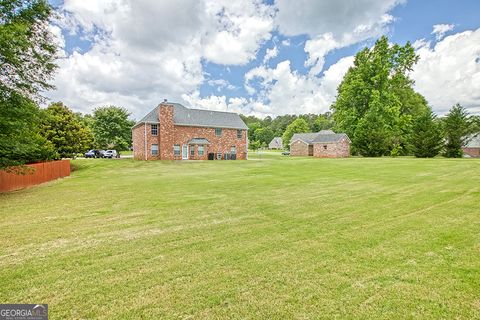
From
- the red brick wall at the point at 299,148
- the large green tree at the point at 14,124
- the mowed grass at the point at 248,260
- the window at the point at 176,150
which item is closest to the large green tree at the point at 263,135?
the red brick wall at the point at 299,148

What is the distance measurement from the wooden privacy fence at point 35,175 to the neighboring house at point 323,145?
3984 centimetres

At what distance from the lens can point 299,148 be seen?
54.9 m

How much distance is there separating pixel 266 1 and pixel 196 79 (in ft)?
54.2

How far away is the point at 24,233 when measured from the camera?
19.3ft

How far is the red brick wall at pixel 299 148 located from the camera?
175 ft

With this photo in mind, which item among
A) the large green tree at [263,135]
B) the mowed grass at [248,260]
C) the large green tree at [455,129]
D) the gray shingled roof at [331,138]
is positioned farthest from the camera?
the large green tree at [263,135]

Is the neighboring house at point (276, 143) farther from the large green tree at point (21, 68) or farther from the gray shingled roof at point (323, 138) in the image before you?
the large green tree at point (21, 68)

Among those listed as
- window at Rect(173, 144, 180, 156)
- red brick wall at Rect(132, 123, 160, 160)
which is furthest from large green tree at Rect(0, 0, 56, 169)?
window at Rect(173, 144, 180, 156)

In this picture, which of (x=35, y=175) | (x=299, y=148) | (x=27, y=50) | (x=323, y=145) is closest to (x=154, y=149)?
(x=35, y=175)

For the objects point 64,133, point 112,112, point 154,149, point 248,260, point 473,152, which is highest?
point 112,112

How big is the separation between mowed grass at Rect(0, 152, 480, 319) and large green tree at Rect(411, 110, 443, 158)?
93.8 feet

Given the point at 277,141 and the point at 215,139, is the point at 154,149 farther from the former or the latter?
the point at 277,141

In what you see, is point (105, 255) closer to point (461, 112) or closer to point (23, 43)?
point (23, 43)

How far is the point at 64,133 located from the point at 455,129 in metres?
43.6
